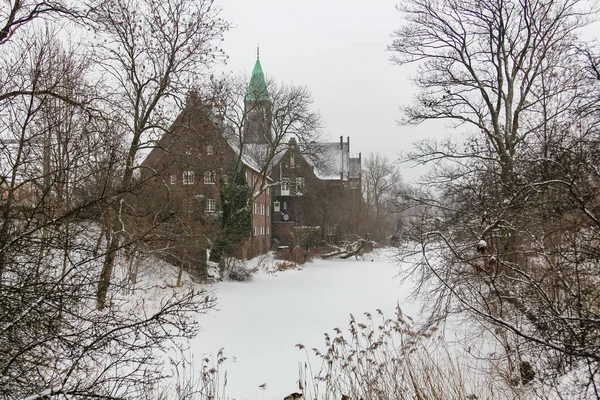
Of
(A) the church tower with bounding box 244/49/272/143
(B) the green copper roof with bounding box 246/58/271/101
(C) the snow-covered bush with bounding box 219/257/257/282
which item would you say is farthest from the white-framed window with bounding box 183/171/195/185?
(B) the green copper roof with bounding box 246/58/271/101

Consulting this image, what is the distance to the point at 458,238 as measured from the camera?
371 inches

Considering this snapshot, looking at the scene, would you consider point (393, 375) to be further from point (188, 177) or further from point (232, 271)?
point (232, 271)

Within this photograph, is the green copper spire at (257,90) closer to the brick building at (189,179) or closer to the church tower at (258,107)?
the church tower at (258,107)

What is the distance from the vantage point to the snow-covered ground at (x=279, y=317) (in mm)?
9211

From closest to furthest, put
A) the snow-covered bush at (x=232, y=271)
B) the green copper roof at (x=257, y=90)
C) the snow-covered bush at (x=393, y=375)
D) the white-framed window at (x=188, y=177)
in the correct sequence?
1. the snow-covered bush at (x=393, y=375)
2. the white-framed window at (x=188, y=177)
3. the snow-covered bush at (x=232, y=271)
4. the green copper roof at (x=257, y=90)

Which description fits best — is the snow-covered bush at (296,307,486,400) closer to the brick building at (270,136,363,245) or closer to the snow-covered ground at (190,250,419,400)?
the snow-covered ground at (190,250,419,400)

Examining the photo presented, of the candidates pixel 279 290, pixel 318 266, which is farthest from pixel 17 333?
pixel 318 266

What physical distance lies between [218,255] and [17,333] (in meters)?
19.5

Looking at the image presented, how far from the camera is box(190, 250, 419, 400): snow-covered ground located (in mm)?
9211

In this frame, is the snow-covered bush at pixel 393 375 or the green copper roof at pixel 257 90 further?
the green copper roof at pixel 257 90

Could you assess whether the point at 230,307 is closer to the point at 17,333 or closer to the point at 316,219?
the point at 17,333

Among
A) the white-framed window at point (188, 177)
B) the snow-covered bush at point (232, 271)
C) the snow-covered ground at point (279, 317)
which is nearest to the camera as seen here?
the snow-covered ground at point (279, 317)

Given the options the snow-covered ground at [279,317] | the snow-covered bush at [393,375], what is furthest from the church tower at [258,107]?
the snow-covered bush at [393,375]

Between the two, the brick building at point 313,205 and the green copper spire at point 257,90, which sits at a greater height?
the green copper spire at point 257,90
